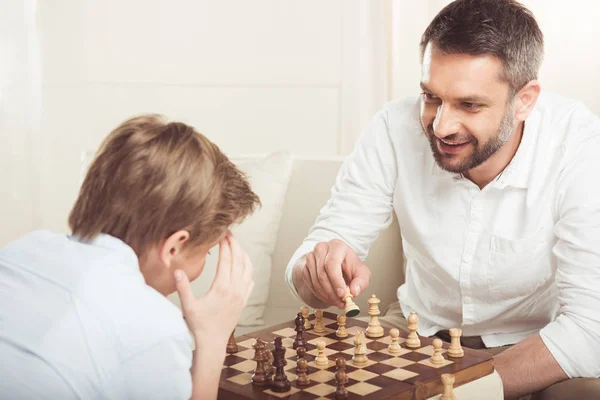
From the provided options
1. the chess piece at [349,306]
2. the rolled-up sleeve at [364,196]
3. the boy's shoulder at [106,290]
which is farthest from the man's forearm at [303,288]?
the boy's shoulder at [106,290]

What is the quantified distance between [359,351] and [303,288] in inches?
21.0

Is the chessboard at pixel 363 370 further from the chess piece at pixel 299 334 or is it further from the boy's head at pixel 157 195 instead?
the boy's head at pixel 157 195

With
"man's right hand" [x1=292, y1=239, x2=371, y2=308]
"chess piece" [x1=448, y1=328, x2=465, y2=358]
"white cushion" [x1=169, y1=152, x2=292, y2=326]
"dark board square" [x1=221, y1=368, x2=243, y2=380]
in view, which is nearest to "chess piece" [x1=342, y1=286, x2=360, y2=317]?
"man's right hand" [x1=292, y1=239, x2=371, y2=308]

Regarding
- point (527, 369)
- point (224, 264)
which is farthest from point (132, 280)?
point (527, 369)

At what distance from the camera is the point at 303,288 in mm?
2238

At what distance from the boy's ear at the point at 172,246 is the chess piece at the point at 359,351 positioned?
445 mm

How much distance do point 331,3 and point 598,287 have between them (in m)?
1.87

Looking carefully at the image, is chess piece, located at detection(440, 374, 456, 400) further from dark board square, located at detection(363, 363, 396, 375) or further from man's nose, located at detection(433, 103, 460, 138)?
man's nose, located at detection(433, 103, 460, 138)

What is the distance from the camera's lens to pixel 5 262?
1444 mm

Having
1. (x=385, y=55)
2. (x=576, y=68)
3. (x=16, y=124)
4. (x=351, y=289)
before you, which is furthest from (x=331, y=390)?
(x=16, y=124)

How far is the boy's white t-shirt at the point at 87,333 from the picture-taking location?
1.31 m

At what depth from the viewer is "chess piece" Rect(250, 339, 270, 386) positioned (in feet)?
5.21

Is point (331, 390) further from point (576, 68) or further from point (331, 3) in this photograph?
point (331, 3)

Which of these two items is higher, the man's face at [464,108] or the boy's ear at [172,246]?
the man's face at [464,108]
